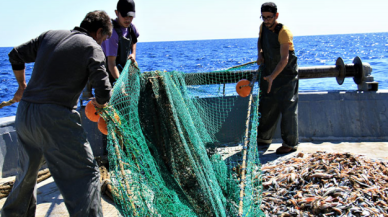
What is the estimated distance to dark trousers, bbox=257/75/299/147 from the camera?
229 inches

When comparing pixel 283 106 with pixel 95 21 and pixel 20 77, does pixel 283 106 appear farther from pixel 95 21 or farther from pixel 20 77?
pixel 20 77

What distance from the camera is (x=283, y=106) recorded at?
5.88 metres

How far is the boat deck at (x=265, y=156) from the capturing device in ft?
13.9

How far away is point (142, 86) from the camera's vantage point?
14.8ft

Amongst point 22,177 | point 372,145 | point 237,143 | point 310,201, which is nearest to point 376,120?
point 372,145

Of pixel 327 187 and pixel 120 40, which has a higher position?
pixel 120 40

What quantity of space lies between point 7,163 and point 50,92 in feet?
9.16

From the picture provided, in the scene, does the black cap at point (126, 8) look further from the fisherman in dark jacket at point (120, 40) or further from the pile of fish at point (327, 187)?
the pile of fish at point (327, 187)

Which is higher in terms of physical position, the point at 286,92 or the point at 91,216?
the point at 286,92

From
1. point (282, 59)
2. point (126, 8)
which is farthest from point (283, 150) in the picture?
point (126, 8)

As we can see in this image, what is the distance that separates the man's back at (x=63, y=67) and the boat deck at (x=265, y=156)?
1.66 metres

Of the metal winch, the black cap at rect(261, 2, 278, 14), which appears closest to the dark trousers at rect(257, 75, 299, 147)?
the metal winch

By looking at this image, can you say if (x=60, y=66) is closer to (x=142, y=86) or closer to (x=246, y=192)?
(x=142, y=86)

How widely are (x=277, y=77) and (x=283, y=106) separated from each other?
470 mm
